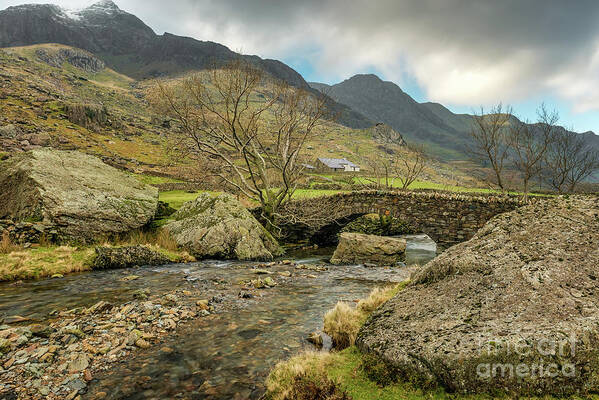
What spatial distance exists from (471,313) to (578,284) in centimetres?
147

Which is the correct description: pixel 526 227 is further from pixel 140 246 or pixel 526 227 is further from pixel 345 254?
pixel 140 246

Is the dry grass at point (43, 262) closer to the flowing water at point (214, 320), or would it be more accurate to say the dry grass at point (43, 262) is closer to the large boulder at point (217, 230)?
the flowing water at point (214, 320)

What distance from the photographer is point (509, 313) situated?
157 inches

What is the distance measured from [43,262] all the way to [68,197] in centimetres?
415

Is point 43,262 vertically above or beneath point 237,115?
beneath

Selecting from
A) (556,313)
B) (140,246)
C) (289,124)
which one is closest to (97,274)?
(140,246)

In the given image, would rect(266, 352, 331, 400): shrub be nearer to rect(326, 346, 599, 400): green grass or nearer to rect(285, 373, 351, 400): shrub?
rect(285, 373, 351, 400): shrub

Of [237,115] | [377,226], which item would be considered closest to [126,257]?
[237,115]

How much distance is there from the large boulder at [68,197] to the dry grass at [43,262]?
4.92ft

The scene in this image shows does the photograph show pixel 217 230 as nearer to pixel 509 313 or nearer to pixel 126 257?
pixel 126 257

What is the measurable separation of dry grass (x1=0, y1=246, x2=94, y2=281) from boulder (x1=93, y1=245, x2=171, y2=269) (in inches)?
18.1

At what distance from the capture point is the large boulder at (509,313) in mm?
3312

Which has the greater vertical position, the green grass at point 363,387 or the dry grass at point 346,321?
the green grass at point 363,387

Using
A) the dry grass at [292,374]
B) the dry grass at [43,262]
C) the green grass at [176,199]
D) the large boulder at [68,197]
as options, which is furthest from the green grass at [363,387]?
the green grass at [176,199]
